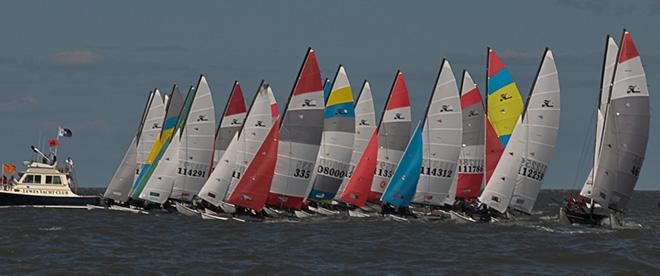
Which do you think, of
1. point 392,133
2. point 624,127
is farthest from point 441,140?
point 624,127

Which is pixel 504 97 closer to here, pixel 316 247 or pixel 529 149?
pixel 529 149

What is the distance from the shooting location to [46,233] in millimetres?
58312

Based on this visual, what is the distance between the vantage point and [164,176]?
244 ft

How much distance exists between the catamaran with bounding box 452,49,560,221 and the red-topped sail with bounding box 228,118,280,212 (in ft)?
37.0

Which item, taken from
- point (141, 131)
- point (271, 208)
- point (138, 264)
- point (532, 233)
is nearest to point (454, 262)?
point (138, 264)

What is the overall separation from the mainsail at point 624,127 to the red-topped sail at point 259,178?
610 inches

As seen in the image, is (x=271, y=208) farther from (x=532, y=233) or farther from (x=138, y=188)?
(x=532, y=233)

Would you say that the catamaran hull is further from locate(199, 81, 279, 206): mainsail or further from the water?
locate(199, 81, 279, 206): mainsail

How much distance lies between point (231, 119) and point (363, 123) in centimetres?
844

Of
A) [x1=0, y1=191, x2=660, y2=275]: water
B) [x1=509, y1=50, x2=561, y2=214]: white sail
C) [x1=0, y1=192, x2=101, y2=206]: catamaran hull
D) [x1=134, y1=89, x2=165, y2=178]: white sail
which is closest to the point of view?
[x1=0, y1=191, x2=660, y2=275]: water

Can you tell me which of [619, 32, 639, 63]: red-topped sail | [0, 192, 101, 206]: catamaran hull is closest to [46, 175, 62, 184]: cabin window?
[0, 192, 101, 206]: catamaran hull

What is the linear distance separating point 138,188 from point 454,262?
3370cm

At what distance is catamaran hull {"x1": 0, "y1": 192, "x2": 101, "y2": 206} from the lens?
8456 centimetres

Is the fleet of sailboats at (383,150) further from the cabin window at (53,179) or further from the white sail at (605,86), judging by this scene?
the cabin window at (53,179)
